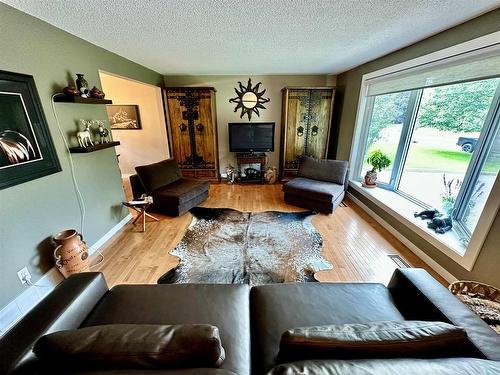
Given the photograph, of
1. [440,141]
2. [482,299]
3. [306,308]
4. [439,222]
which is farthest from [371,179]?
[306,308]

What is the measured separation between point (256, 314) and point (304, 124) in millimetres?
3945

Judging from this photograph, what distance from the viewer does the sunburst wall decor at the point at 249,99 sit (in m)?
4.61

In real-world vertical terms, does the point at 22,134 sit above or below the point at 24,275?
above

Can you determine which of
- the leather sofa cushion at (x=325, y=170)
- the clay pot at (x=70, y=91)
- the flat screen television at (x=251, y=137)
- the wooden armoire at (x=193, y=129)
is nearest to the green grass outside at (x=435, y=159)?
the leather sofa cushion at (x=325, y=170)

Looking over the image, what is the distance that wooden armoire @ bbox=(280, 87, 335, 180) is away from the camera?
423cm

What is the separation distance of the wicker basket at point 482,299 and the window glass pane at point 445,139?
106cm

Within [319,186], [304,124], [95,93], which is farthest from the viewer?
[304,124]

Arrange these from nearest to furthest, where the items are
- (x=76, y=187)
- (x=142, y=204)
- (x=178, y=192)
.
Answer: (x=76, y=187) < (x=142, y=204) < (x=178, y=192)

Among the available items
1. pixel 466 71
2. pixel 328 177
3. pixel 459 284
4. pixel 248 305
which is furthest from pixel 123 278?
pixel 466 71

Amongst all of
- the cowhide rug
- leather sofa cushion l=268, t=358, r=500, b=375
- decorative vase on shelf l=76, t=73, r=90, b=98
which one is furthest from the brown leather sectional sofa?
decorative vase on shelf l=76, t=73, r=90, b=98

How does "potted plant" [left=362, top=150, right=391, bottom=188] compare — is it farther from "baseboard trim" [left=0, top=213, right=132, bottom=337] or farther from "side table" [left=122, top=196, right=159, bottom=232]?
"baseboard trim" [left=0, top=213, right=132, bottom=337]

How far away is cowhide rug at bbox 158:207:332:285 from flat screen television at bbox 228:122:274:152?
1822 mm

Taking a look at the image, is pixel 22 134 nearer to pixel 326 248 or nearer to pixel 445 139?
pixel 326 248

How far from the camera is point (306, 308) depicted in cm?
120
